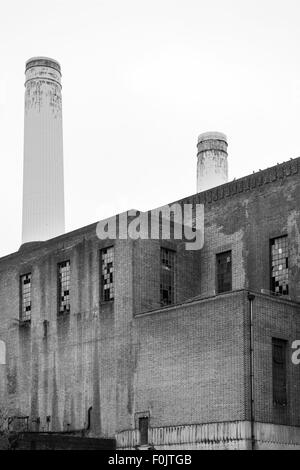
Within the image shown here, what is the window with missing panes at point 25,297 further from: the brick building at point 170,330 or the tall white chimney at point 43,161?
the tall white chimney at point 43,161

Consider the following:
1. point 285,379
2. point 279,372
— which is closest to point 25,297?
point 279,372

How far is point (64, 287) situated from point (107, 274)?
263cm

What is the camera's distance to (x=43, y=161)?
1893 inches

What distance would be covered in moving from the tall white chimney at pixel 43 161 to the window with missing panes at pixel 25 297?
723 cm

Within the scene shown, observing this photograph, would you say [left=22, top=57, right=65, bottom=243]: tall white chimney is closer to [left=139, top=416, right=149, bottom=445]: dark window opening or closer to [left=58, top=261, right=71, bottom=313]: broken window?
[left=58, top=261, right=71, bottom=313]: broken window

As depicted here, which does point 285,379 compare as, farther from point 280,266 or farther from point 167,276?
point 167,276

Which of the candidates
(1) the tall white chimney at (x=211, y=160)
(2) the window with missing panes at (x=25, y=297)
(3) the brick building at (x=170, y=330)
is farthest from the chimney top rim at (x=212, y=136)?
(2) the window with missing panes at (x=25, y=297)

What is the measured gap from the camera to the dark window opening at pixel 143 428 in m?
32.8

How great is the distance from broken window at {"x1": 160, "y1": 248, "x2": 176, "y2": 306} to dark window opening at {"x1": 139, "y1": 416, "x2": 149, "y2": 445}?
14.3 feet

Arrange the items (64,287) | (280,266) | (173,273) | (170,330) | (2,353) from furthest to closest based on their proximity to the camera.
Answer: (2,353) → (64,287) → (173,273) → (280,266) → (170,330)

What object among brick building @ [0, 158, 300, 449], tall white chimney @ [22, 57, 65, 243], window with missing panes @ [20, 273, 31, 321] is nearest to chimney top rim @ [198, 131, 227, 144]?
tall white chimney @ [22, 57, 65, 243]

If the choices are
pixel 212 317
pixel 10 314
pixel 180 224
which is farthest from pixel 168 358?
pixel 10 314

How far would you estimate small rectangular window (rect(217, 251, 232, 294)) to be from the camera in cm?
3650

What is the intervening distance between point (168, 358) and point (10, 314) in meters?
9.90
